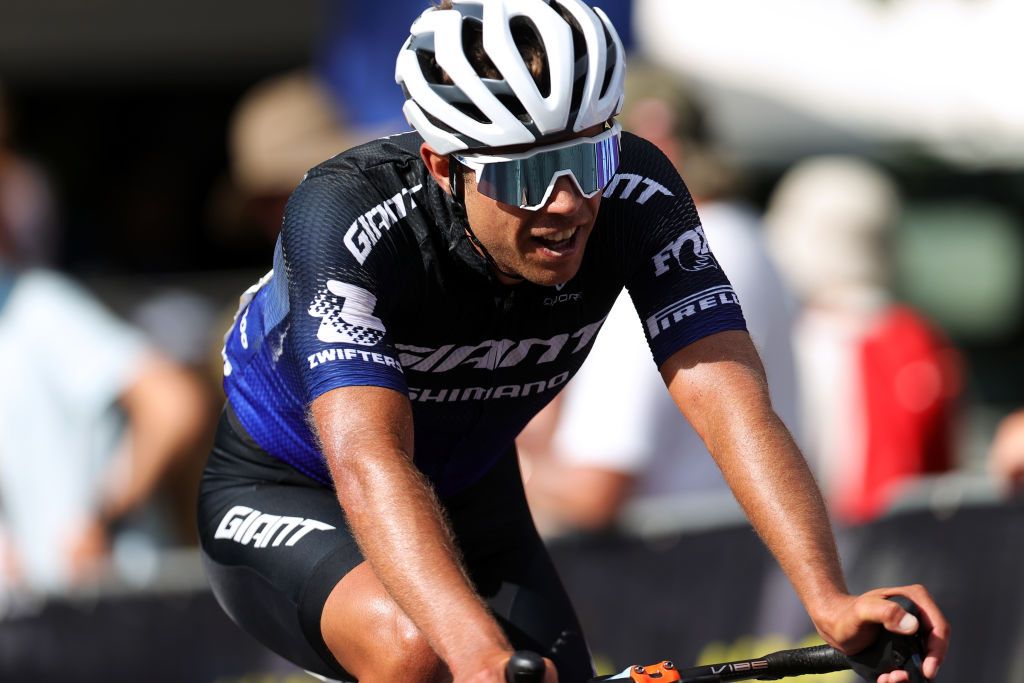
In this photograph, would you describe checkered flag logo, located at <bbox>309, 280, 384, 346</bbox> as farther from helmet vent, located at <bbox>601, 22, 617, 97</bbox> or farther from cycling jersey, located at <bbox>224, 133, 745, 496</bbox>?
helmet vent, located at <bbox>601, 22, 617, 97</bbox>

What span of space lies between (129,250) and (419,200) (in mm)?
8960

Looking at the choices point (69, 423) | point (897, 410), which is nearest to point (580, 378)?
point (897, 410)

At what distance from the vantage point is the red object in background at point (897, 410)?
684cm

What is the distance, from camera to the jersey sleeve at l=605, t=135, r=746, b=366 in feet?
12.1

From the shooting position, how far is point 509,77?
328cm

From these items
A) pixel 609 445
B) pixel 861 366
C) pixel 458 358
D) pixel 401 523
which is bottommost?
pixel 861 366

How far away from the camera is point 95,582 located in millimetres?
6660

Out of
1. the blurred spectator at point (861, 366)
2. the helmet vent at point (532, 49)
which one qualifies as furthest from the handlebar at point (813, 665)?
the blurred spectator at point (861, 366)

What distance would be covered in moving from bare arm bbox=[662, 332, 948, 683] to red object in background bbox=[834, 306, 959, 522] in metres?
3.29

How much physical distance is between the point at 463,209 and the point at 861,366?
368cm

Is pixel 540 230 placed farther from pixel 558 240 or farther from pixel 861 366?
pixel 861 366

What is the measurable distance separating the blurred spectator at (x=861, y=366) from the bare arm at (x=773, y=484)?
120 inches

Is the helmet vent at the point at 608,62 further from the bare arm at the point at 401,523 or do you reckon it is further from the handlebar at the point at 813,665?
the handlebar at the point at 813,665

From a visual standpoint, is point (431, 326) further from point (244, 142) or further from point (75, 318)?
point (244, 142)
